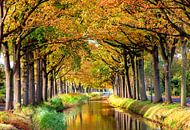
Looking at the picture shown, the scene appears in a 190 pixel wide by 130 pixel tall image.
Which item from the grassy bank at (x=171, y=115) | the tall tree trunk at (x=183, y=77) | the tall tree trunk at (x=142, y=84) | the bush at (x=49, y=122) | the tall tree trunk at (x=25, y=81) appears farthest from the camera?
the tall tree trunk at (x=142, y=84)

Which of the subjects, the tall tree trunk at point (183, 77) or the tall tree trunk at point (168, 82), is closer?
the tall tree trunk at point (183, 77)

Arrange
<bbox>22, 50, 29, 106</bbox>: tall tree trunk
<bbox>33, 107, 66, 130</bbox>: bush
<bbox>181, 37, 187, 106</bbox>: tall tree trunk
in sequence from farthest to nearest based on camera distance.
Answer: <bbox>22, 50, 29, 106</bbox>: tall tree trunk, <bbox>181, 37, 187, 106</bbox>: tall tree trunk, <bbox>33, 107, 66, 130</bbox>: bush

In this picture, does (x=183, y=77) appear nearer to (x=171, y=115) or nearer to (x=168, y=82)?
(x=168, y=82)

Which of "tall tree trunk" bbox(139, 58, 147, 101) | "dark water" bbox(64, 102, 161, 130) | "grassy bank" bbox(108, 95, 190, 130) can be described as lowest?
"dark water" bbox(64, 102, 161, 130)

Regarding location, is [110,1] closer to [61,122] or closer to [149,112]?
[61,122]

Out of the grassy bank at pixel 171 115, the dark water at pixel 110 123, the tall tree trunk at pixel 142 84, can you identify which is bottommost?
the dark water at pixel 110 123

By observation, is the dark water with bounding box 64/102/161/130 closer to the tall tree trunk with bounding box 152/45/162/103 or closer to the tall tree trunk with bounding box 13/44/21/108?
the tall tree trunk with bounding box 152/45/162/103

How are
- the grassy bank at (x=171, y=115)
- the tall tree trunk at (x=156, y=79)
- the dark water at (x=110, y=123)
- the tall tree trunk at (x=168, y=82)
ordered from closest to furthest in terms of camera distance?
the grassy bank at (x=171, y=115) < the dark water at (x=110, y=123) < the tall tree trunk at (x=168, y=82) < the tall tree trunk at (x=156, y=79)

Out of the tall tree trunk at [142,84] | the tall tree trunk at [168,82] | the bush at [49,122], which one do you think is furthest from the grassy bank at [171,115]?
the bush at [49,122]

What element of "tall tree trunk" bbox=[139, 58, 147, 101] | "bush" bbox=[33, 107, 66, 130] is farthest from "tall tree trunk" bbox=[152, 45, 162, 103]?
"bush" bbox=[33, 107, 66, 130]

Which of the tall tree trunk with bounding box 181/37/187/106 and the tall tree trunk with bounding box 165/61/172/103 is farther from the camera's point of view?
the tall tree trunk with bounding box 165/61/172/103

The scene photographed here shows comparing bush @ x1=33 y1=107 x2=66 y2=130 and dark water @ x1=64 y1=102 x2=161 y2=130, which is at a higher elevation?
bush @ x1=33 y1=107 x2=66 y2=130

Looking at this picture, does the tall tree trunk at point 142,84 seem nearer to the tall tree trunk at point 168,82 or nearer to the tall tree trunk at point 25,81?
the tall tree trunk at point 168,82

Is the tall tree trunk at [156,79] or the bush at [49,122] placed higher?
the tall tree trunk at [156,79]
